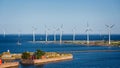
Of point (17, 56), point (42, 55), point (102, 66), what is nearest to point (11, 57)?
point (17, 56)

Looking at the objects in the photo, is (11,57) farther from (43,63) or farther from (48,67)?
(48,67)

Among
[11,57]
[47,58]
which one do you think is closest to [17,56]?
[11,57]

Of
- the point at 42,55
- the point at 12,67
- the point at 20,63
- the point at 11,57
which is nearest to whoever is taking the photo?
the point at 12,67

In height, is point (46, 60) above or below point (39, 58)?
below

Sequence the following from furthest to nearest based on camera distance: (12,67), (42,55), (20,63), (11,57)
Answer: (11,57)
(42,55)
(20,63)
(12,67)

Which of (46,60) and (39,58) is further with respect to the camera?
(46,60)

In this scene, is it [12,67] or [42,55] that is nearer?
[12,67]

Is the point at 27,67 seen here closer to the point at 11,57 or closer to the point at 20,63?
the point at 20,63

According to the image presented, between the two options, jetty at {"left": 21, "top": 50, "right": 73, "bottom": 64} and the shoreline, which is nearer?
the shoreline

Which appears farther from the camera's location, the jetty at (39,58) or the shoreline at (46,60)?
the jetty at (39,58)
